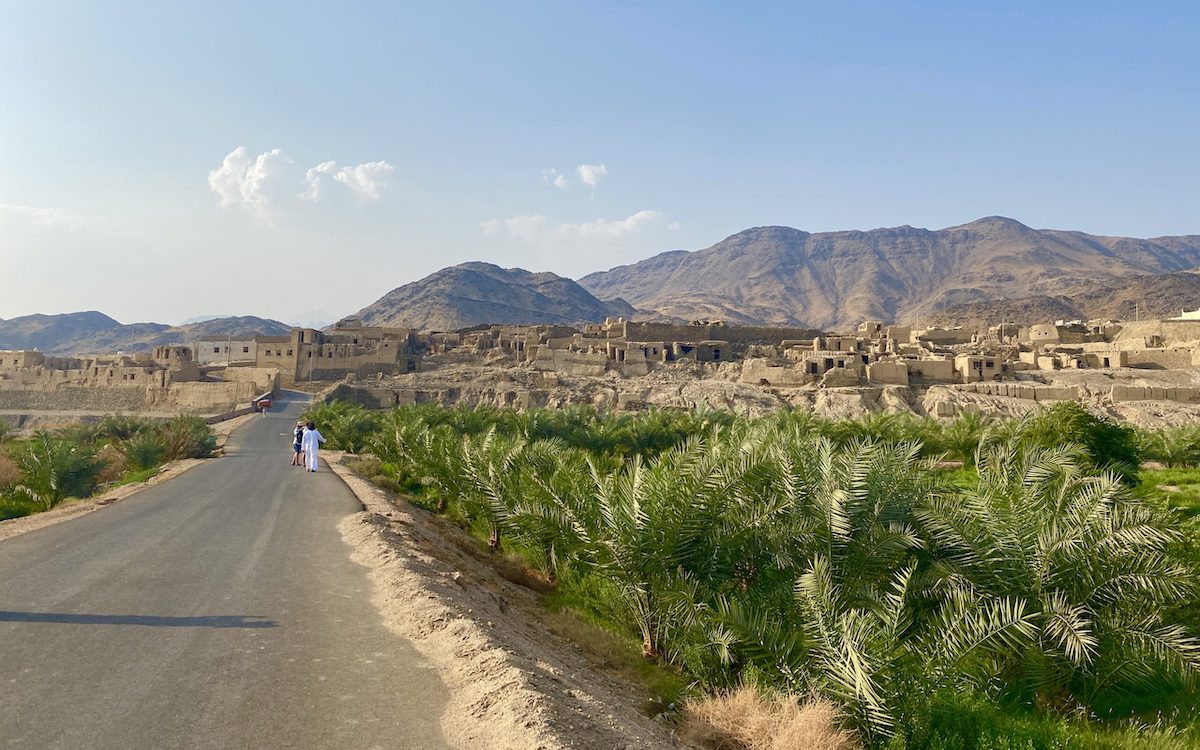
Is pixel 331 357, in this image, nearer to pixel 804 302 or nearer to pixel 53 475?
pixel 53 475

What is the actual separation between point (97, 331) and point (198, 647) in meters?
184

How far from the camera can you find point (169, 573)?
7.66 m

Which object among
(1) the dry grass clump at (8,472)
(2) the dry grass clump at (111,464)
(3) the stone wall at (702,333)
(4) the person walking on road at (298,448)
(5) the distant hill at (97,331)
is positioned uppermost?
(5) the distant hill at (97,331)

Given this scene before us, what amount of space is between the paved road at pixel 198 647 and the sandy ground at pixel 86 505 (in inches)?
23.4

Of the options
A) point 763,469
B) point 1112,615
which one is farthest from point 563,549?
point 1112,615

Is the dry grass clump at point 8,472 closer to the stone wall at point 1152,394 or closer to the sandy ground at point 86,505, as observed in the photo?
the sandy ground at point 86,505

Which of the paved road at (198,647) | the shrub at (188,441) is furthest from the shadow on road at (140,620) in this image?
the shrub at (188,441)

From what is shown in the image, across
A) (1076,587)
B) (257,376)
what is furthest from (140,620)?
(257,376)

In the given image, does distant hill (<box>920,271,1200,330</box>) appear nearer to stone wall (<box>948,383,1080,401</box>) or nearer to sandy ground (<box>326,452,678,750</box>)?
stone wall (<box>948,383,1080,401</box>)

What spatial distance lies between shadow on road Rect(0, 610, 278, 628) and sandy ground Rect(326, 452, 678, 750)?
1.14 metres

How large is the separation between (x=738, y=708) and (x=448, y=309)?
12402 cm

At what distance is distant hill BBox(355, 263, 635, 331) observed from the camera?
124 metres

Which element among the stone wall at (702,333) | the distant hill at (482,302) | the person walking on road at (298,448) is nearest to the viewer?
the person walking on road at (298,448)

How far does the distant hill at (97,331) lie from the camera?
132750 mm
